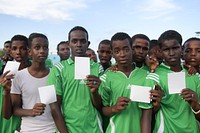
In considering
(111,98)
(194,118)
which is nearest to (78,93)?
(111,98)

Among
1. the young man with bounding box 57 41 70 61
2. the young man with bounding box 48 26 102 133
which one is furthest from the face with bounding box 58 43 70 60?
the young man with bounding box 48 26 102 133

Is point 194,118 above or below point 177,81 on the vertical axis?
below

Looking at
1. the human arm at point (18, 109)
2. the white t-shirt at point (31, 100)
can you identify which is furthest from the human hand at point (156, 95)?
the human arm at point (18, 109)

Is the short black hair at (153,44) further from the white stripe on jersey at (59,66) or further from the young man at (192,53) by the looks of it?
the white stripe on jersey at (59,66)

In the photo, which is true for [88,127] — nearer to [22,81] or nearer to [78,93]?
[78,93]

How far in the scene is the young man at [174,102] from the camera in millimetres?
3074

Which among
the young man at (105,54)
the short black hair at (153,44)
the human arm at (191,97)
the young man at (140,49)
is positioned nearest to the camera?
the human arm at (191,97)

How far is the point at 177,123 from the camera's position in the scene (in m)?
3.09

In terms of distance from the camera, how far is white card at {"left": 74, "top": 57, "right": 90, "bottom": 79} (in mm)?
3154

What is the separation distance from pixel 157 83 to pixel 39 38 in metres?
1.68

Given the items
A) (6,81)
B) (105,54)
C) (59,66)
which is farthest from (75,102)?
(105,54)

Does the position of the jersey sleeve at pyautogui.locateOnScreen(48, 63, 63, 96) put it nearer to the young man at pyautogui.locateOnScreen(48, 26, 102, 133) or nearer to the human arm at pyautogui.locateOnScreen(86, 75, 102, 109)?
the young man at pyautogui.locateOnScreen(48, 26, 102, 133)

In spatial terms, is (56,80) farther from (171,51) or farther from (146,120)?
(171,51)

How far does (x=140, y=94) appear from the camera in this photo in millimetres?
2988
